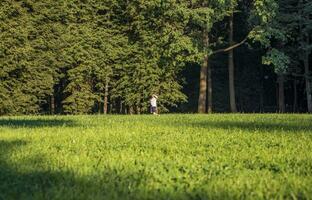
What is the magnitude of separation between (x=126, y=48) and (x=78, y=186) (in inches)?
1828

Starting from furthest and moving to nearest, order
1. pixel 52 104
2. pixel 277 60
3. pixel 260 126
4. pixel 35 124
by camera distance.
→ pixel 52 104
pixel 277 60
pixel 35 124
pixel 260 126

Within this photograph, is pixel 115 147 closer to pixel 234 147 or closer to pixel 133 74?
pixel 234 147

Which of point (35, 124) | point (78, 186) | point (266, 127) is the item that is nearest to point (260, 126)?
point (266, 127)

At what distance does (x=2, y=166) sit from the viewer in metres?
8.92

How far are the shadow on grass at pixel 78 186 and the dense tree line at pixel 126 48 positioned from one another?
3711 cm

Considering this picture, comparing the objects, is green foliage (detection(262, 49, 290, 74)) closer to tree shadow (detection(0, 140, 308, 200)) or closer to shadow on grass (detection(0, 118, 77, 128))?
shadow on grass (detection(0, 118, 77, 128))

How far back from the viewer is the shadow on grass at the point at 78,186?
21.1 feet

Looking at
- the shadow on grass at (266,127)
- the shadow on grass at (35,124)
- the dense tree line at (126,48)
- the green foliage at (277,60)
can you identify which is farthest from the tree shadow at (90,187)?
the green foliage at (277,60)

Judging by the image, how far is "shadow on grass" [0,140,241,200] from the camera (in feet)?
21.1

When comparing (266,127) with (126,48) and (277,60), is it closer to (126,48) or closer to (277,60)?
(277,60)

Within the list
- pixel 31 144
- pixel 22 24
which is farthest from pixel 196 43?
pixel 31 144

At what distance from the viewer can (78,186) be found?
276 inches

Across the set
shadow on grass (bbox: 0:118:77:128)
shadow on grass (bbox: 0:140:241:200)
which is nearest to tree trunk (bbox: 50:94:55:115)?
shadow on grass (bbox: 0:118:77:128)

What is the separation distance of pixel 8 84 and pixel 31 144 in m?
38.2
